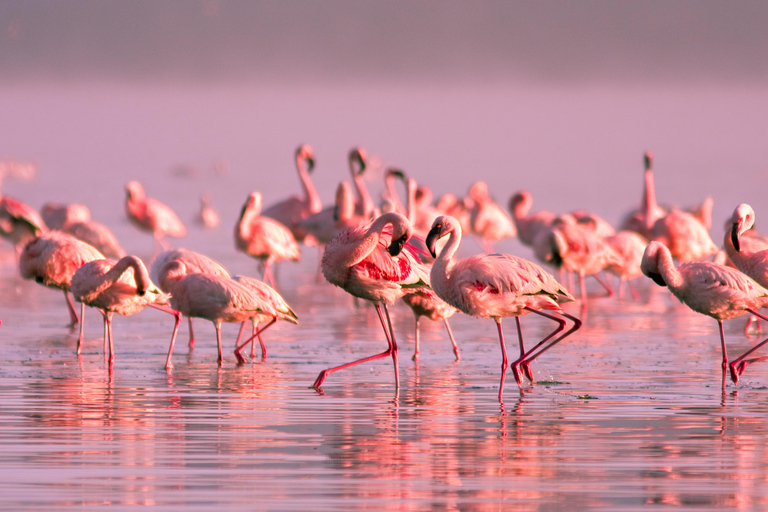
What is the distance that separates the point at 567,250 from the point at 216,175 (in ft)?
151

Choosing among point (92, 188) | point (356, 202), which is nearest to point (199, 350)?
point (356, 202)

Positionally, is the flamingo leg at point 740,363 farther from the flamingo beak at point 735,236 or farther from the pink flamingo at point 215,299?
the pink flamingo at point 215,299

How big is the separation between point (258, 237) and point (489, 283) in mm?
8037

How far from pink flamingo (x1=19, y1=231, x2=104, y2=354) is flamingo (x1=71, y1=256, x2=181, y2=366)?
1.27m

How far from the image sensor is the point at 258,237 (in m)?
15.8

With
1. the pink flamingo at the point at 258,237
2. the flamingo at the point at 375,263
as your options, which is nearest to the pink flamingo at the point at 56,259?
the flamingo at the point at 375,263

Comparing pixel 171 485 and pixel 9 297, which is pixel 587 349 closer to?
pixel 171 485

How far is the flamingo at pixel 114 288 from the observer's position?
914 cm

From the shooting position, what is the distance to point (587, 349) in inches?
407

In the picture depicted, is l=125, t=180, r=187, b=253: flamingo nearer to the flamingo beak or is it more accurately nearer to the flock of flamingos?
the flock of flamingos

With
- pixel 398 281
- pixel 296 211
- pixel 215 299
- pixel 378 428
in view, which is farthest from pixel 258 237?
pixel 378 428

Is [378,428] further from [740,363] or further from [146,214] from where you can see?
[146,214]

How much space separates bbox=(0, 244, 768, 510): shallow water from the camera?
5.10 meters

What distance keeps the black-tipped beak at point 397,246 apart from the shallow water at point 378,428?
0.89 meters
